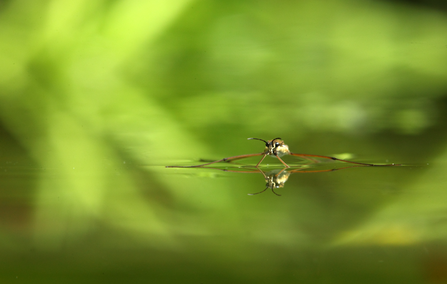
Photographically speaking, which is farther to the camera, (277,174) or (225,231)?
(277,174)

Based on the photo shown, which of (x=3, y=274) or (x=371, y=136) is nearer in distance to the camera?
(x=3, y=274)

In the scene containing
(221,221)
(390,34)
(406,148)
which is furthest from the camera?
(390,34)

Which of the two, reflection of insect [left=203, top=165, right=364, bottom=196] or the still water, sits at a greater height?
reflection of insect [left=203, top=165, right=364, bottom=196]

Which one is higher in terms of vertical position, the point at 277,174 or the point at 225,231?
the point at 277,174

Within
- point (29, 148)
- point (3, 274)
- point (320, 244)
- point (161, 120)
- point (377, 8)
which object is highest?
point (377, 8)

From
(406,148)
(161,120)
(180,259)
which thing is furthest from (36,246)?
(406,148)

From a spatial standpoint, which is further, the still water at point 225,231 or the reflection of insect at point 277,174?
the reflection of insect at point 277,174

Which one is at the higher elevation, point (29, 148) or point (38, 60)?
point (38, 60)

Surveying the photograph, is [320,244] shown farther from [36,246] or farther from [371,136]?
[371,136]

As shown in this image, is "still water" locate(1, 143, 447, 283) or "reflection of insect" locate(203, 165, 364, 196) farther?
"reflection of insect" locate(203, 165, 364, 196)

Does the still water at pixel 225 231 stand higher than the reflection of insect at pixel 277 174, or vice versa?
the reflection of insect at pixel 277 174

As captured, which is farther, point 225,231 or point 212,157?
point 212,157
